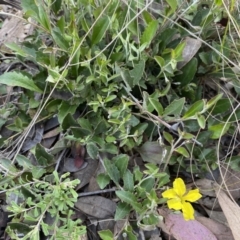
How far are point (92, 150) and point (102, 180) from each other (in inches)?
3.3

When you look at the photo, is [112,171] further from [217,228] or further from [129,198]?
[217,228]

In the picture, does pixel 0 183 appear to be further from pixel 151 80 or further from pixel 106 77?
pixel 151 80

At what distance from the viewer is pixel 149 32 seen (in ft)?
4.41

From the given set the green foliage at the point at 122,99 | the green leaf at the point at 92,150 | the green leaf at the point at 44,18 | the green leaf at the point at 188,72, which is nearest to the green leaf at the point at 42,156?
the green foliage at the point at 122,99

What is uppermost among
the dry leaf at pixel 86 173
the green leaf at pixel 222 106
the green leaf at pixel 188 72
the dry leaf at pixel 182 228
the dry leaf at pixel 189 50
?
the dry leaf at pixel 189 50

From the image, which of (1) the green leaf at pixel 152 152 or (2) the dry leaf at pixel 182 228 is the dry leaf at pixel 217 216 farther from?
(1) the green leaf at pixel 152 152

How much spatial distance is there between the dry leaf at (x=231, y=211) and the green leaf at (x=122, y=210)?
0.27 metres

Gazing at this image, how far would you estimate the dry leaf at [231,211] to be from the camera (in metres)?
1.32

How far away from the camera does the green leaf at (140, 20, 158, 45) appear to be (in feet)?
4.37

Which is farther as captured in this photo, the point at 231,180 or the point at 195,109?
the point at 231,180

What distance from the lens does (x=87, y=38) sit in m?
1.39

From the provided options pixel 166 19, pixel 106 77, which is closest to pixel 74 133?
pixel 106 77

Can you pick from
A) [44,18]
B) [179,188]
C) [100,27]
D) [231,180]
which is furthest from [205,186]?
[44,18]

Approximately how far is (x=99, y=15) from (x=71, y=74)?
18 centimetres
